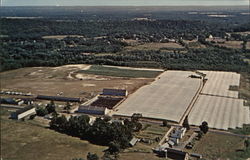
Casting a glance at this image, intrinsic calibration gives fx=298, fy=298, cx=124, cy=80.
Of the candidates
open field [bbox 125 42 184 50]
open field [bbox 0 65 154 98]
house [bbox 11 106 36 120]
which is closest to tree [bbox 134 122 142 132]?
house [bbox 11 106 36 120]

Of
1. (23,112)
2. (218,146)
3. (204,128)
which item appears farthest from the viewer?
(23,112)

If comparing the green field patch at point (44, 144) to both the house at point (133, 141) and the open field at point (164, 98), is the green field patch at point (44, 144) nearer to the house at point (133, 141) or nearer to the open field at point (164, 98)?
the house at point (133, 141)

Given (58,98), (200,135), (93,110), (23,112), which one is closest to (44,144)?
(23,112)

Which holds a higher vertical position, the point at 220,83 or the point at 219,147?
the point at 220,83

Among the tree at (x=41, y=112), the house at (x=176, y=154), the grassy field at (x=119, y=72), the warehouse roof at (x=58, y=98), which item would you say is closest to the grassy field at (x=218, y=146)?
the house at (x=176, y=154)

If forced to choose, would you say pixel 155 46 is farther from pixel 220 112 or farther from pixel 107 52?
pixel 220 112
